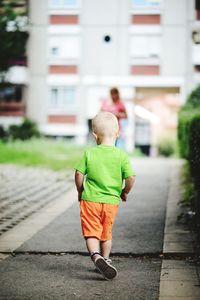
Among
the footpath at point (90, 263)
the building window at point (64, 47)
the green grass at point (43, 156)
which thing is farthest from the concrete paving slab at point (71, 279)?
the building window at point (64, 47)

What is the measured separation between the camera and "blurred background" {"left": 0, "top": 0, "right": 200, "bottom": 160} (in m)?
28.7

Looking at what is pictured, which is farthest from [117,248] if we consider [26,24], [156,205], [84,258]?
[26,24]

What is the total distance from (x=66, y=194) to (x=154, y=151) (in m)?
19.7

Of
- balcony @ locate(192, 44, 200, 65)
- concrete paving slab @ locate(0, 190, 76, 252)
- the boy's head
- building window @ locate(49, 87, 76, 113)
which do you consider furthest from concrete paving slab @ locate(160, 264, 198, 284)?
building window @ locate(49, 87, 76, 113)

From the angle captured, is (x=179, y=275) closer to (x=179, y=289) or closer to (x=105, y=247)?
(x=179, y=289)

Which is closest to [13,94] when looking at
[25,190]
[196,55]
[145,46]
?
[145,46]

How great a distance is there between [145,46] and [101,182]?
84.8ft

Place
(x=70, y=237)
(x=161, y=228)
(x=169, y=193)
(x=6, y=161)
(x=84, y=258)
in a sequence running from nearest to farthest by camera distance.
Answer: (x=84, y=258) → (x=70, y=237) → (x=161, y=228) → (x=169, y=193) → (x=6, y=161)

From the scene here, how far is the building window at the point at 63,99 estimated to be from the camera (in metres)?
30.0

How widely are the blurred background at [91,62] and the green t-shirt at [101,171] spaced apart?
78.2 feet

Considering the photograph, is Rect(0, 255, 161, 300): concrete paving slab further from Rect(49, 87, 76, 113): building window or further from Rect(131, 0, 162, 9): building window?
Rect(131, 0, 162, 9): building window

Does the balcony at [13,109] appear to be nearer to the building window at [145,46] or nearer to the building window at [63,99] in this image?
the building window at [63,99]

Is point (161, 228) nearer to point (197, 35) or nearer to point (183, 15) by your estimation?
point (197, 35)

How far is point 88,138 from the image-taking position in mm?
29031
